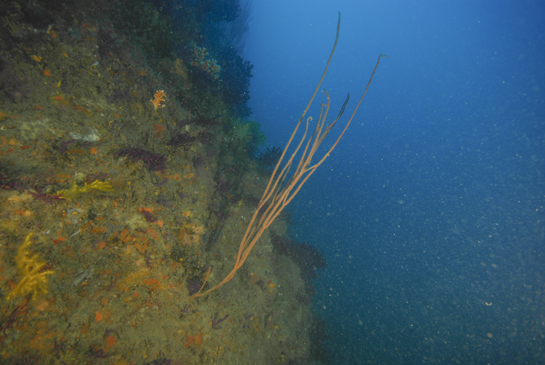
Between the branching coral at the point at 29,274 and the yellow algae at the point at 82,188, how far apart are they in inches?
17.7

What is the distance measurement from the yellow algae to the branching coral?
1.48 feet

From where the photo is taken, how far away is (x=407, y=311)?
32.1 ft

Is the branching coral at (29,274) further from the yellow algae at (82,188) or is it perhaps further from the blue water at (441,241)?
the blue water at (441,241)

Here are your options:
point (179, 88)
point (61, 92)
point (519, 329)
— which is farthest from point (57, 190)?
point (519, 329)

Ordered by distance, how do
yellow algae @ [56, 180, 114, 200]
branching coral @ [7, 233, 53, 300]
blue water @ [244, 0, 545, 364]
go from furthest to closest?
blue water @ [244, 0, 545, 364]
yellow algae @ [56, 180, 114, 200]
branching coral @ [7, 233, 53, 300]

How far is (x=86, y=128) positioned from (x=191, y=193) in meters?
1.63

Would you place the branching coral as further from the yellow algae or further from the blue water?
the blue water

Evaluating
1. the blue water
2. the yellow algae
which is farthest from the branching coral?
the blue water

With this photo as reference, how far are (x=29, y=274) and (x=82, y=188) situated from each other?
898mm

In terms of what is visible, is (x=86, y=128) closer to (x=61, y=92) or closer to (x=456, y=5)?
(x=61, y=92)

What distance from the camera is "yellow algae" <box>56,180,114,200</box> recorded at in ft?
6.77

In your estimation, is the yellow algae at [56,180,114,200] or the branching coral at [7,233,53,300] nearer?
the branching coral at [7,233,53,300]

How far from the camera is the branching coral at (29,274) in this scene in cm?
175

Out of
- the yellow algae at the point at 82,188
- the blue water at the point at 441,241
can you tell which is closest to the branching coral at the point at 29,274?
the yellow algae at the point at 82,188
